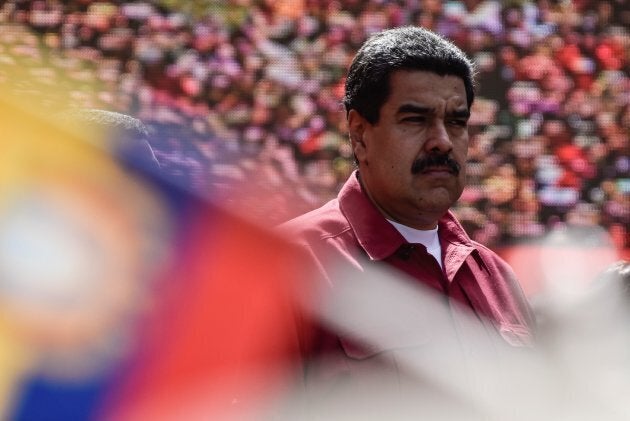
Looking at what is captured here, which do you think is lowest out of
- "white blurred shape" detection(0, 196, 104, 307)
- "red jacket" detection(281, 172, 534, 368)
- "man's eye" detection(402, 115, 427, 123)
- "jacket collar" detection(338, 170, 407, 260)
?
"white blurred shape" detection(0, 196, 104, 307)

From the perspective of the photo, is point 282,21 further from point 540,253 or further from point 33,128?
point 33,128

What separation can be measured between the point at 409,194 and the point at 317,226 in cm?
19

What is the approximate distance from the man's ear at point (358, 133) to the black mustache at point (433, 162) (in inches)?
5.3

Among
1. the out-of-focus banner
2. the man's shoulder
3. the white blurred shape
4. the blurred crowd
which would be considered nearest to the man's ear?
the man's shoulder

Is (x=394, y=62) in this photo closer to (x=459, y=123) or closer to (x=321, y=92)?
(x=459, y=123)

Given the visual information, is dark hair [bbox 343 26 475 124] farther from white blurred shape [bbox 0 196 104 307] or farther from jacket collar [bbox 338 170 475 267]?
white blurred shape [bbox 0 196 104 307]

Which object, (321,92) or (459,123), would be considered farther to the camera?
(321,92)

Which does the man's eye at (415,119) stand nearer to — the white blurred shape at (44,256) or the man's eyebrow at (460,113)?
the man's eyebrow at (460,113)

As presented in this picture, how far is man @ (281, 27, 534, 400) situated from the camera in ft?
5.07

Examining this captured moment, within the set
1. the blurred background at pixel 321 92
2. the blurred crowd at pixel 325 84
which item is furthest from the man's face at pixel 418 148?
the blurred crowd at pixel 325 84

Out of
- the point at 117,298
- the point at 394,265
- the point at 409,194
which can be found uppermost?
the point at 409,194

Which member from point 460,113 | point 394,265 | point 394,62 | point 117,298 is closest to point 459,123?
point 460,113

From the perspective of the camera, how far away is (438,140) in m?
1.57

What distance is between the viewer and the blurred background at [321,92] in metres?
4.23
